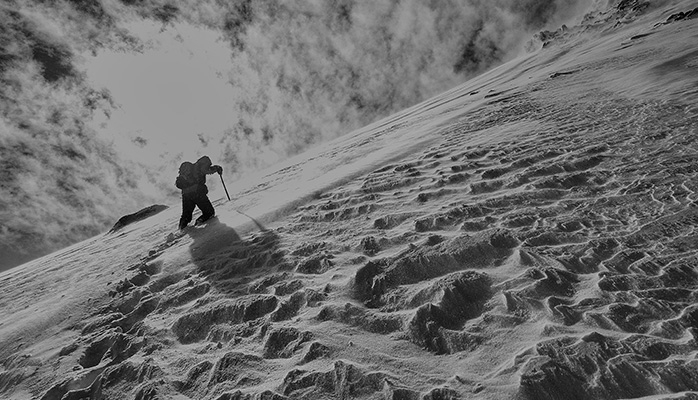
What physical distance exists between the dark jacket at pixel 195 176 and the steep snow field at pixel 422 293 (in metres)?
1.25

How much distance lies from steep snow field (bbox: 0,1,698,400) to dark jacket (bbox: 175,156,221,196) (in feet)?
4.12

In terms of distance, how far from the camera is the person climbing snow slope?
7688mm

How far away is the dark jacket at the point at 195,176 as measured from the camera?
25.3ft

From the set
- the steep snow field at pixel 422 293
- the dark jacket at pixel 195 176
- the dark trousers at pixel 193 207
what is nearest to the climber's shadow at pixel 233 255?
the steep snow field at pixel 422 293

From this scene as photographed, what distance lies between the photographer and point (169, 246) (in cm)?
638

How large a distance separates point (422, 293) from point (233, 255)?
2995mm

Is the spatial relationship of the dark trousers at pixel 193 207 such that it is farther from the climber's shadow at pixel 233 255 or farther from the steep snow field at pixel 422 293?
the climber's shadow at pixel 233 255

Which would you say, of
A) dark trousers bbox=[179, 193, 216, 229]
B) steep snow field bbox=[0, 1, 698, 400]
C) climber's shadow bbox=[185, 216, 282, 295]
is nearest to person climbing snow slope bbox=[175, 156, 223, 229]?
dark trousers bbox=[179, 193, 216, 229]

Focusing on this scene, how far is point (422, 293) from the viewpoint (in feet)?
10.6

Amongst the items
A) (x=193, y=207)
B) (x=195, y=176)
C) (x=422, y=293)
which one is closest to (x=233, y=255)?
(x=422, y=293)

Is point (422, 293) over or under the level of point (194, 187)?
under

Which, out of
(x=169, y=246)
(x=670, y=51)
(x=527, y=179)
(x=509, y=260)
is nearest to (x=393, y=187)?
(x=527, y=179)

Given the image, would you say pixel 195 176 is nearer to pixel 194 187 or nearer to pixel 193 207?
pixel 194 187

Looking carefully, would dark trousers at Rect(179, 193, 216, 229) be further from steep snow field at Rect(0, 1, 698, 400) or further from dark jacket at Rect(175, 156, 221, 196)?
steep snow field at Rect(0, 1, 698, 400)
